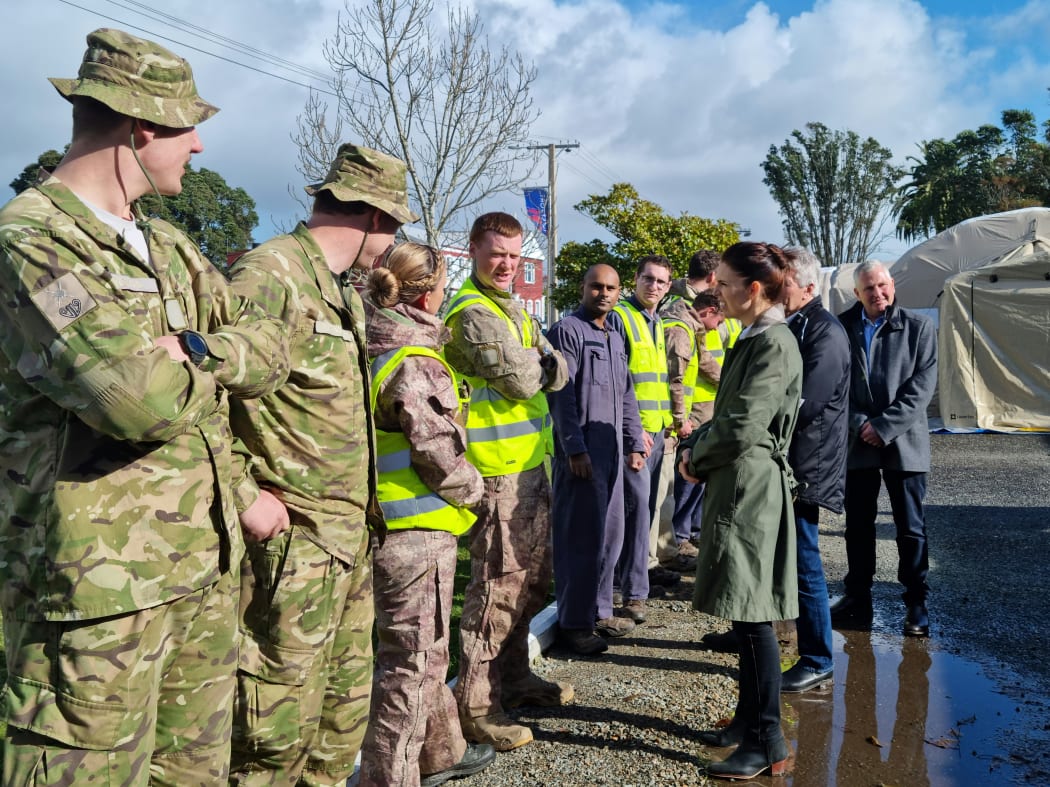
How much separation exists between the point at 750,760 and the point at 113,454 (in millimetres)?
2848

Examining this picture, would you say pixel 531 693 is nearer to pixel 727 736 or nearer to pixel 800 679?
pixel 727 736

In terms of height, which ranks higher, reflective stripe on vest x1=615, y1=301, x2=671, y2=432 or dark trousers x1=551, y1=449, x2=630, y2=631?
reflective stripe on vest x1=615, y1=301, x2=671, y2=432

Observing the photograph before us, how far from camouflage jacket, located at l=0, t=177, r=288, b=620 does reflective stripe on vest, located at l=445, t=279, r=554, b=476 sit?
1932 millimetres

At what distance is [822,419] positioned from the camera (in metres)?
4.53

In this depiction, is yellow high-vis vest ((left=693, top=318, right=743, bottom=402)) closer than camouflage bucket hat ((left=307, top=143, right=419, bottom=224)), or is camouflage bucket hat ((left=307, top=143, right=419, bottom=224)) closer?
camouflage bucket hat ((left=307, top=143, right=419, bottom=224))

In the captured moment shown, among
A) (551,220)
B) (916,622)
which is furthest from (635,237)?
(916,622)

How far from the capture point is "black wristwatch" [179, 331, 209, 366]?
6.39 feet

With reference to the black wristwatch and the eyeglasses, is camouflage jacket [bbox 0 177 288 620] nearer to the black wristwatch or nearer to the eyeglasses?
the black wristwatch

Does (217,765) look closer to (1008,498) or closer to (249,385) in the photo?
(249,385)

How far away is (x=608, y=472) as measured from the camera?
17.2 feet

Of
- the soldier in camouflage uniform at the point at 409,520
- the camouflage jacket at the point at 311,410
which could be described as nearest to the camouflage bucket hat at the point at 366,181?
the camouflage jacket at the point at 311,410

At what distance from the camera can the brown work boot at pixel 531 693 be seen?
4.27 m

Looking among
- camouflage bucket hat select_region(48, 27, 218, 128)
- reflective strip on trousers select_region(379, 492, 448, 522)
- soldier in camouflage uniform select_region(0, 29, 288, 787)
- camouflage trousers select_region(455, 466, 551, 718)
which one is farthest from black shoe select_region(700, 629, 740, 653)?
camouflage bucket hat select_region(48, 27, 218, 128)

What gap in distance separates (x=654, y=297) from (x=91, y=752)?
16.3 feet
